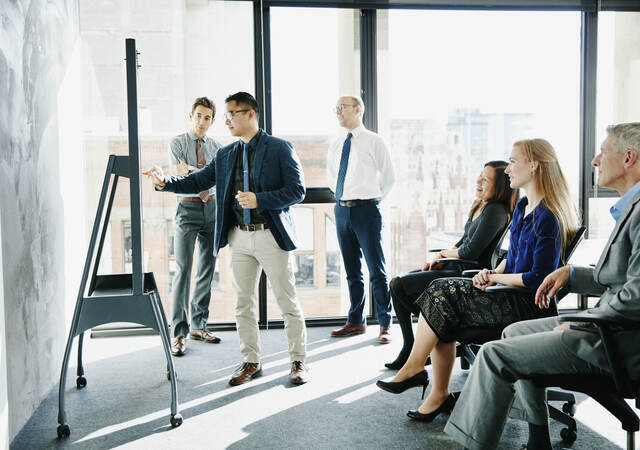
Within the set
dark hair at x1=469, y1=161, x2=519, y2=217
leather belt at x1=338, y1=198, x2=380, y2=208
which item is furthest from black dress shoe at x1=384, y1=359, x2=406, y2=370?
leather belt at x1=338, y1=198, x2=380, y2=208

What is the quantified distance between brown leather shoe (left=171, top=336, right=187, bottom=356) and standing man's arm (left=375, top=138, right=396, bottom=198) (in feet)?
5.78

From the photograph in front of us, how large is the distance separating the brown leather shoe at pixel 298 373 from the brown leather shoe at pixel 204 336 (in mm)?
999

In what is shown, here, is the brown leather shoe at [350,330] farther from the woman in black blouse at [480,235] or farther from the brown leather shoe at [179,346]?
the brown leather shoe at [179,346]

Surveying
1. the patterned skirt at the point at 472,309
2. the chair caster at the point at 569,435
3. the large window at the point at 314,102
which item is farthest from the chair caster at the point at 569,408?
the large window at the point at 314,102

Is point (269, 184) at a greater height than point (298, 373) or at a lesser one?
greater

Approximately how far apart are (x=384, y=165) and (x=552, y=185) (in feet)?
5.82

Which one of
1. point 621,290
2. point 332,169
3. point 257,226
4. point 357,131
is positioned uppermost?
point 357,131

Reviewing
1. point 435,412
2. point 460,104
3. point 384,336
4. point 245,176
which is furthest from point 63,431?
point 460,104

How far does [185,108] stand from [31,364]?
7.14ft

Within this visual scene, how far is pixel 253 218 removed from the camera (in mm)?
3092

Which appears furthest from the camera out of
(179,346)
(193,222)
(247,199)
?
(193,222)

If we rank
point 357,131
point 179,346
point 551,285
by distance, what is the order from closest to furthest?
point 551,285, point 179,346, point 357,131

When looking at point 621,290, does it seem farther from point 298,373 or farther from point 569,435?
point 298,373

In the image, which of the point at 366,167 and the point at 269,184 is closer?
the point at 269,184
